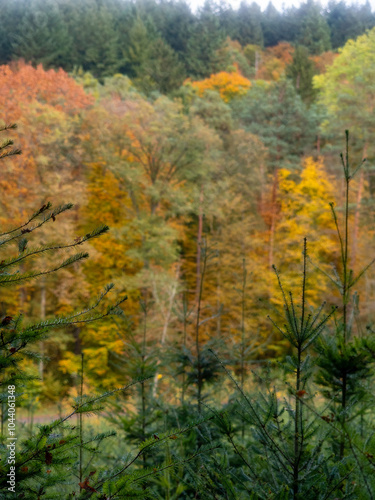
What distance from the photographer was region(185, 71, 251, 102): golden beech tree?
32.3 m

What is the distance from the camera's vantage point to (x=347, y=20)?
45.8 meters

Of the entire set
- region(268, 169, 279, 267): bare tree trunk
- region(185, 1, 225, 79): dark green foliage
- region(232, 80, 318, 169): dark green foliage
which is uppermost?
region(185, 1, 225, 79): dark green foliage

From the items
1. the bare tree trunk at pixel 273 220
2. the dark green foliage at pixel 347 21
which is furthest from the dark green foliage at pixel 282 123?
the dark green foliage at pixel 347 21

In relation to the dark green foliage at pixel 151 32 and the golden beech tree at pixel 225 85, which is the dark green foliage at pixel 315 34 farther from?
the golden beech tree at pixel 225 85

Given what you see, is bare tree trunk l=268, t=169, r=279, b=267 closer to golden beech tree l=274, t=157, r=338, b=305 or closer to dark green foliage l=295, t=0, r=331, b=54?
golden beech tree l=274, t=157, r=338, b=305

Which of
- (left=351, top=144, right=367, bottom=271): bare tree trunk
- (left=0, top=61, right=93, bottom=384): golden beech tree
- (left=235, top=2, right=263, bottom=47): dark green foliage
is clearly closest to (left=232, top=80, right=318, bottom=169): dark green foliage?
(left=351, top=144, right=367, bottom=271): bare tree trunk

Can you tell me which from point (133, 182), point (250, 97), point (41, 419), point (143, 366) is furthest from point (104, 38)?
point (143, 366)

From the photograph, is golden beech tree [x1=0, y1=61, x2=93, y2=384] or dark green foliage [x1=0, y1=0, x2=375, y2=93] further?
dark green foliage [x1=0, y1=0, x2=375, y2=93]

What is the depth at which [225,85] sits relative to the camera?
32969mm

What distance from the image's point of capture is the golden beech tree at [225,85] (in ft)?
106

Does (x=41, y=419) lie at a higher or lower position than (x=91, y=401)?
lower

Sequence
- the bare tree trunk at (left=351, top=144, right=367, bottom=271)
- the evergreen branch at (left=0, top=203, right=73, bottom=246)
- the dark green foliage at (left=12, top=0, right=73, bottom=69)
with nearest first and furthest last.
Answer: the evergreen branch at (left=0, top=203, right=73, bottom=246) → the bare tree trunk at (left=351, top=144, right=367, bottom=271) → the dark green foliage at (left=12, top=0, right=73, bottom=69)

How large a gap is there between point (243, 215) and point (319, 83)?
13716 millimetres

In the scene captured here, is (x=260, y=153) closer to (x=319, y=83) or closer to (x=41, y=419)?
(x=319, y=83)
